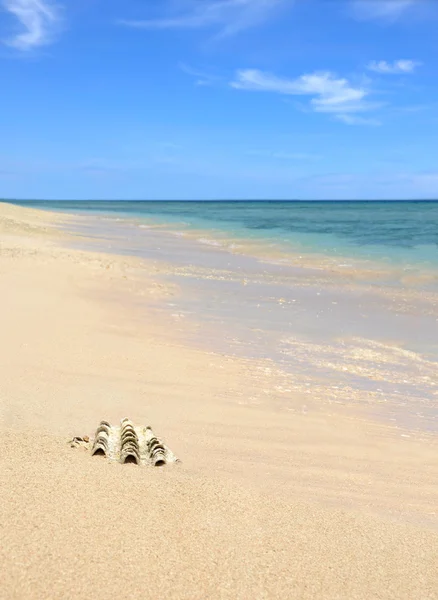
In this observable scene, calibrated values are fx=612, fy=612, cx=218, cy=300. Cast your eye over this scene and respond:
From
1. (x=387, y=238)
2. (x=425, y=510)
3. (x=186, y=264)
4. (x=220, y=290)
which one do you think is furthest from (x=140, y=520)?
(x=387, y=238)

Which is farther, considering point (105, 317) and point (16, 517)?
point (105, 317)

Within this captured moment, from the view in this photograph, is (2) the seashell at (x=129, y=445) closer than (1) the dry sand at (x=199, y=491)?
No

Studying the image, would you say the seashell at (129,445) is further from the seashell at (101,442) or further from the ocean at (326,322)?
the ocean at (326,322)

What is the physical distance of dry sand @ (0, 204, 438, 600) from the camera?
2.56 meters

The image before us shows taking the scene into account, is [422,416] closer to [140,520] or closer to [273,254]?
[140,520]

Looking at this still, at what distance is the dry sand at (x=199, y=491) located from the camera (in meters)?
2.56

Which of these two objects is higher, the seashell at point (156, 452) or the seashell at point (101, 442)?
the seashell at point (101, 442)

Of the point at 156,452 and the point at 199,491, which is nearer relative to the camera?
the point at 199,491

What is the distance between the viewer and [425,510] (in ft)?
12.0

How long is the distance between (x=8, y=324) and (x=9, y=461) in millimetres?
4109

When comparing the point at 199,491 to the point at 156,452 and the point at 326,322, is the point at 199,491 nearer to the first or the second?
the point at 156,452

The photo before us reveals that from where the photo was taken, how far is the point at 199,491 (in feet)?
10.9

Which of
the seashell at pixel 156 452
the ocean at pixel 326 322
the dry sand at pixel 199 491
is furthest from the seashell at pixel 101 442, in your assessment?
the ocean at pixel 326 322

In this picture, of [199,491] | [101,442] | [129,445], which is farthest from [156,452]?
[199,491]
